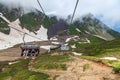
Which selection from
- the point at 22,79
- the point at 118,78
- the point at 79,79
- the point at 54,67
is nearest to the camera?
the point at 118,78

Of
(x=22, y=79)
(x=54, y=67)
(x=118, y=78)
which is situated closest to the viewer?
(x=118, y=78)

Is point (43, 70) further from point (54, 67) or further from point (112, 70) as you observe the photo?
point (112, 70)

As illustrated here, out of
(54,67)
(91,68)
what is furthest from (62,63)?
(91,68)

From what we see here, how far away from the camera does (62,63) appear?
414 feet

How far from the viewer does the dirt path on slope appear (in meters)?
93.0

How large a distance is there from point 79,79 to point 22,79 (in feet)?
82.9

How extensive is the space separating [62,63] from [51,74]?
538 inches

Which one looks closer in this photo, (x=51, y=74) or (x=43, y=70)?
(x=51, y=74)

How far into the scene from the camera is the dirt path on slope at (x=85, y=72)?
9300 cm

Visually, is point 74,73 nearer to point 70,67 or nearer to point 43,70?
point 70,67

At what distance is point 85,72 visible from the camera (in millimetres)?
101188

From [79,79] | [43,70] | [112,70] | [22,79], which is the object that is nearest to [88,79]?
[79,79]

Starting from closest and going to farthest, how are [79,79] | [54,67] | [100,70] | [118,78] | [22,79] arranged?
[118,78] < [79,79] < [100,70] < [22,79] < [54,67]

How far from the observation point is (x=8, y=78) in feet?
404
